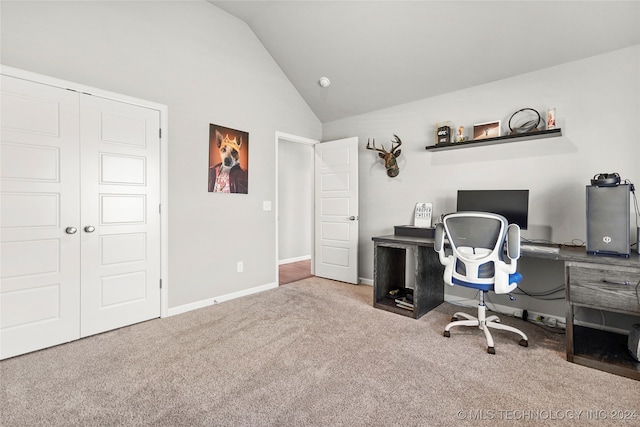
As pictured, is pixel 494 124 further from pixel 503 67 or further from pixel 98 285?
pixel 98 285

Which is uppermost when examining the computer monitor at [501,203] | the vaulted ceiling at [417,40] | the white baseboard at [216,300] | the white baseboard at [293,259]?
the vaulted ceiling at [417,40]

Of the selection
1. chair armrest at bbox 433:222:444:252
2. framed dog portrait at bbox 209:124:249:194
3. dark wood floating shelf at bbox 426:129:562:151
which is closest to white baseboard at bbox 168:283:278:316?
framed dog portrait at bbox 209:124:249:194

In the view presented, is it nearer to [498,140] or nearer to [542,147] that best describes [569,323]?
[542,147]

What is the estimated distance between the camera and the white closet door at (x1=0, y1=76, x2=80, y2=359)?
2215 millimetres

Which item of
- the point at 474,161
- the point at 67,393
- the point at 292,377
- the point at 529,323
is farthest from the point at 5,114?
the point at 529,323

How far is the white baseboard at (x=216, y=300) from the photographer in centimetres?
314

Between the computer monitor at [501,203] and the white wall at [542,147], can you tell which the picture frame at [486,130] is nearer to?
the white wall at [542,147]

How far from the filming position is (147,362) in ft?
7.10

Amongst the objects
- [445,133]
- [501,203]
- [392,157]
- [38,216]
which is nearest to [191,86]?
[38,216]

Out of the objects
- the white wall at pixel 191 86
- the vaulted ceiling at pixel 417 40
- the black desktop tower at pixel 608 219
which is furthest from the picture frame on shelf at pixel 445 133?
the white wall at pixel 191 86

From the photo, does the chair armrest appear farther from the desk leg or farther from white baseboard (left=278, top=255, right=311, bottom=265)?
white baseboard (left=278, top=255, right=311, bottom=265)

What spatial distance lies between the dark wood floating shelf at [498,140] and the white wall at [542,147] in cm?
8

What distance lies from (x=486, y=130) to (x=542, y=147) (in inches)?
21.0

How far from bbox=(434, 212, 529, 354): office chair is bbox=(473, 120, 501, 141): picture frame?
1225mm
